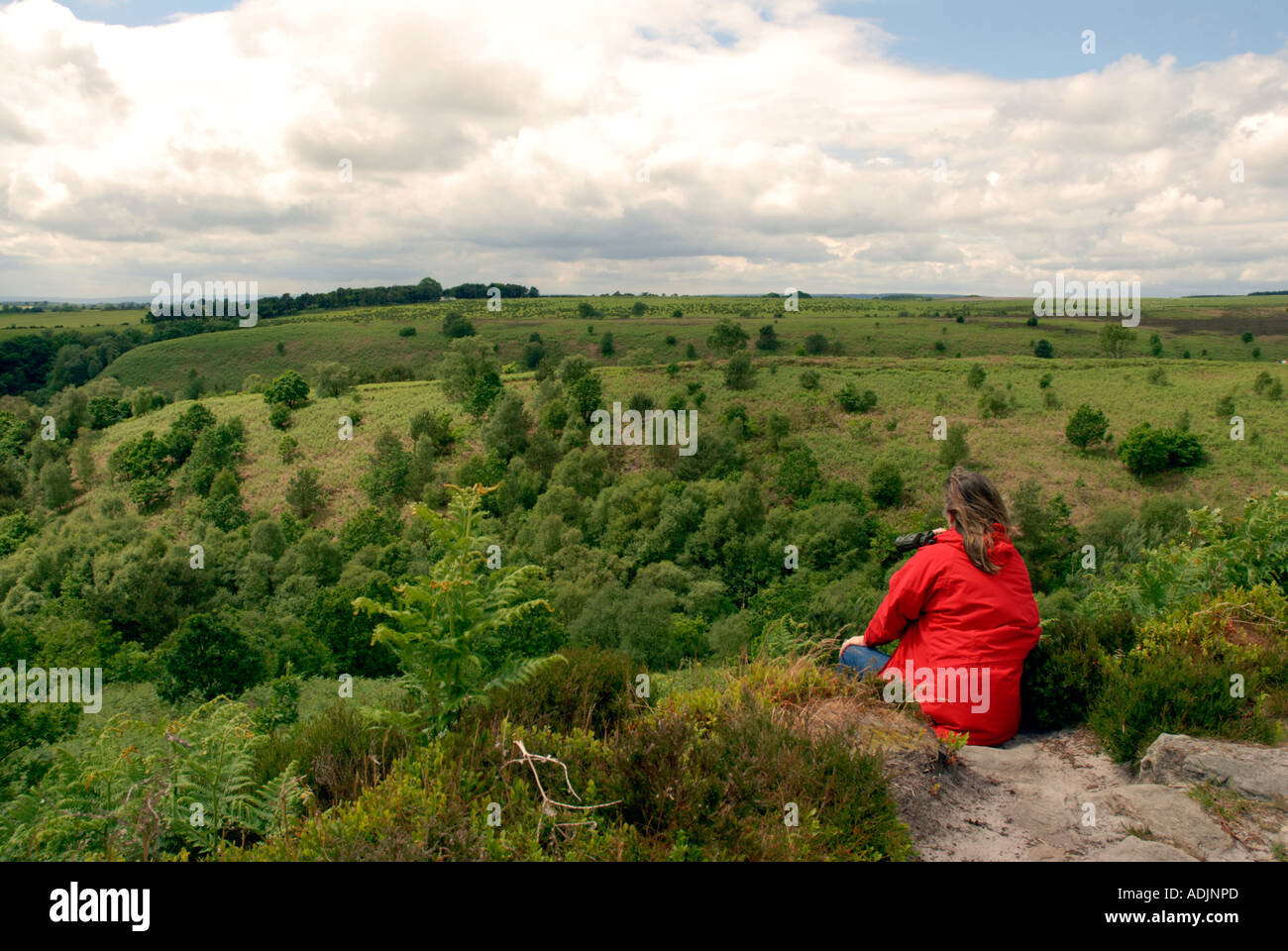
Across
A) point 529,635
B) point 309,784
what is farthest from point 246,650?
point 309,784

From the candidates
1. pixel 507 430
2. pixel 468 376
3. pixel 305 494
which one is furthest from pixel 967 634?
pixel 468 376

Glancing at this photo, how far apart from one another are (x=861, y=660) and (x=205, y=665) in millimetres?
22831

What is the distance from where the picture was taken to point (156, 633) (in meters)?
34.1

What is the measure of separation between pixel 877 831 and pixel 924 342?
81.5 m

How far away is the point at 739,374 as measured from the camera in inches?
2007

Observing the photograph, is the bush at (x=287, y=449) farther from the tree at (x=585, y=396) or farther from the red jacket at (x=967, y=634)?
the red jacket at (x=967, y=634)

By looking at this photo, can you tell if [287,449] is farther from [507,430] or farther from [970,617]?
[970,617]

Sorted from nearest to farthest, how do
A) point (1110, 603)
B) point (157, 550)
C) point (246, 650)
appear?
point (1110, 603) < point (246, 650) < point (157, 550)

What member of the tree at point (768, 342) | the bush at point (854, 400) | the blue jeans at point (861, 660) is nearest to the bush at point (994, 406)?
the bush at point (854, 400)

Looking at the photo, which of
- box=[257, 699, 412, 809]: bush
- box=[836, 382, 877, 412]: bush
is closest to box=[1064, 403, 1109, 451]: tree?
box=[836, 382, 877, 412]: bush

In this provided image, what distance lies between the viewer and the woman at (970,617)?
4.23 m

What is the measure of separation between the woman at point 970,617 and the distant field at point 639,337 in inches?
2461
